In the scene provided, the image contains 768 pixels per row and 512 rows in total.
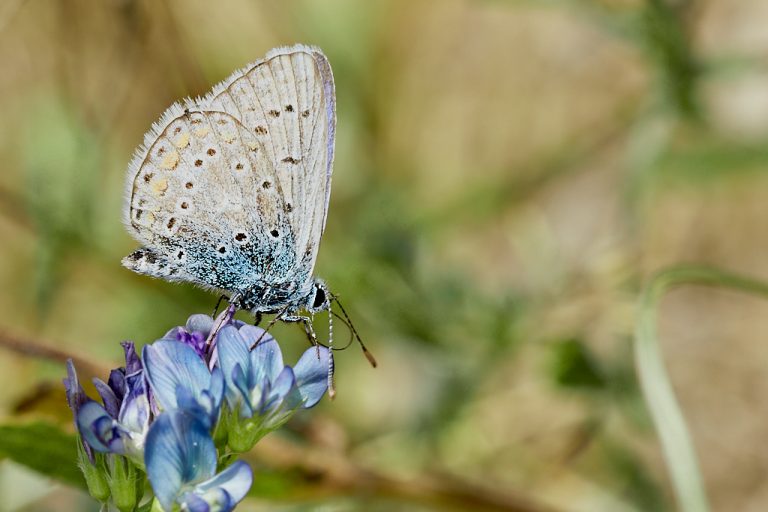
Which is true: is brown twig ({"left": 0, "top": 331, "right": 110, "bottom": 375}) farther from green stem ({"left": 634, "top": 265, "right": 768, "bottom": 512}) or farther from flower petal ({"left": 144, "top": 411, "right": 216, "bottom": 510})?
green stem ({"left": 634, "top": 265, "right": 768, "bottom": 512})

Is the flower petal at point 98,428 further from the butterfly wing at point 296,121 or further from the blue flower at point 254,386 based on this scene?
the butterfly wing at point 296,121

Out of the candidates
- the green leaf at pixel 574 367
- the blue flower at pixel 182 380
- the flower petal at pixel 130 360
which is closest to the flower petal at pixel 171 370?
the blue flower at pixel 182 380

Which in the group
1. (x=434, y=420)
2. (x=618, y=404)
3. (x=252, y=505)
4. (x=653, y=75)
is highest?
(x=653, y=75)

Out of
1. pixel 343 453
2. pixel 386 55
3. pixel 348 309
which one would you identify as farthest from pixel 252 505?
pixel 386 55

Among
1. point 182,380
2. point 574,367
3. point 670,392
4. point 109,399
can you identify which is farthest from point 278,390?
point 574,367

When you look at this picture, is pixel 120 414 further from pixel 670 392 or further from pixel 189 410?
pixel 670 392

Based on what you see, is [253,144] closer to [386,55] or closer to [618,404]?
[618,404]
